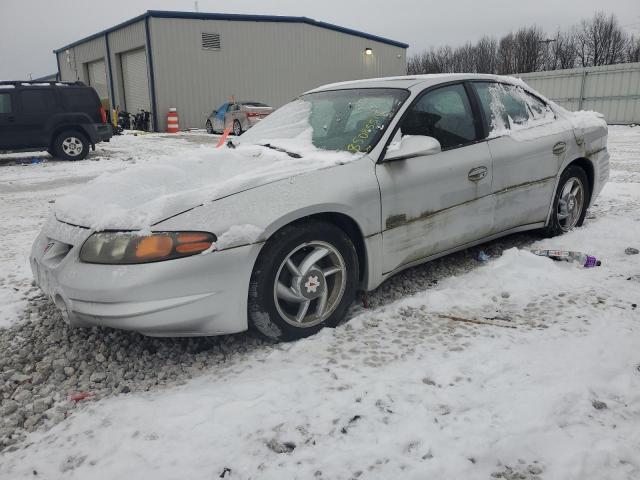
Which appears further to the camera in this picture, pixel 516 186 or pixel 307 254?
pixel 516 186

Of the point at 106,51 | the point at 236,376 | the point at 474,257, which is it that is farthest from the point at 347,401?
the point at 106,51

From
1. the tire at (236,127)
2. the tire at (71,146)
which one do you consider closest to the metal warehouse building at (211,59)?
the tire at (236,127)

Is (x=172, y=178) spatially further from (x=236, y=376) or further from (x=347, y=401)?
(x=347, y=401)

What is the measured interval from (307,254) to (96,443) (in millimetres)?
1399

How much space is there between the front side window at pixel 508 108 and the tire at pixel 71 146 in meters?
10.8

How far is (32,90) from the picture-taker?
11.5 meters

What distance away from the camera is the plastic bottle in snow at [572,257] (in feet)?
12.8

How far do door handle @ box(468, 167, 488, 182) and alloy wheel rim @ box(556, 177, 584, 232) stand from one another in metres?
1.28

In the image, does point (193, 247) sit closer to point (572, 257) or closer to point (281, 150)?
point (281, 150)

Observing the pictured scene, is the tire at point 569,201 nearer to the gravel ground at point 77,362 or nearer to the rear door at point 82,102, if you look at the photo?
the gravel ground at point 77,362

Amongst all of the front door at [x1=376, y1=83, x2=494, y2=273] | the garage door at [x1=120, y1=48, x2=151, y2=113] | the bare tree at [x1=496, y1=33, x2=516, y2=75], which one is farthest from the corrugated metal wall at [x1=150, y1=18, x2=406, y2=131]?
the bare tree at [x1=496, y1=33, x2=516, y2=75]

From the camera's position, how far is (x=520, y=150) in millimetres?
3998

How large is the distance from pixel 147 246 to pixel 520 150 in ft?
9.67

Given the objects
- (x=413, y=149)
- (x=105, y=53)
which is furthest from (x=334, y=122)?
(x=105, y=53)
